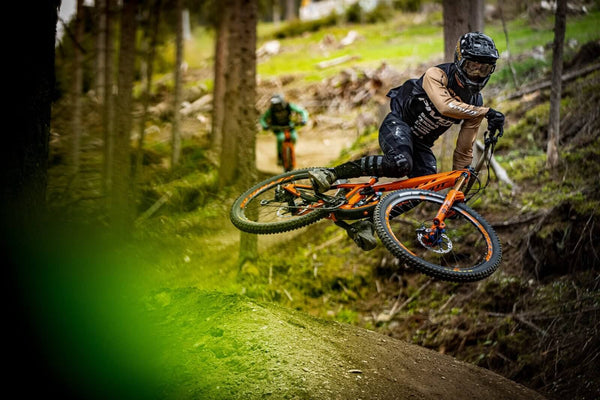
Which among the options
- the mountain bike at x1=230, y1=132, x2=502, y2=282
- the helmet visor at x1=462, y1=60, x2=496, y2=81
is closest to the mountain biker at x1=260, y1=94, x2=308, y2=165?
the mountain bike at x1=230, y1=132, x2=502, y2=282

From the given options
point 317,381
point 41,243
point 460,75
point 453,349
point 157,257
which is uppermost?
point 460,75

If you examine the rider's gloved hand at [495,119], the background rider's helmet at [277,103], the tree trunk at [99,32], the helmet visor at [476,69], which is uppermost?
the tree trunk at [99,32]

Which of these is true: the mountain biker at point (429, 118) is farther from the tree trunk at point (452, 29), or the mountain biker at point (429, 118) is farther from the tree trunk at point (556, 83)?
the tree trunk at point (556, 83)

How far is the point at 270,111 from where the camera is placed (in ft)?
40.6

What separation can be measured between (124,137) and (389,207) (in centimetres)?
641

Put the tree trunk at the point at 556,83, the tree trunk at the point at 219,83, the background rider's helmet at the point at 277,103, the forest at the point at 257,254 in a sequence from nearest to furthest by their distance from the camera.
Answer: the forest at the point at 257,254 → the tree trunk at the point at 556,83 → the background rider's helmet at the point at 277,103 → the tree trunk at the point at 219,83

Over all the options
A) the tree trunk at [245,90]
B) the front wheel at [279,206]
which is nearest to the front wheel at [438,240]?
the front wheel at [279,206]

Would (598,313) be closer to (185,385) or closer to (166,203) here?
(185,385)

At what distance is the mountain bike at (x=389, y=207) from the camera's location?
194 inches

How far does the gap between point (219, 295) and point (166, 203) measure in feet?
19.3

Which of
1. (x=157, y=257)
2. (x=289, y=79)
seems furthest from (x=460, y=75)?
(x=289, y=79)

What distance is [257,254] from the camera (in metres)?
9.77

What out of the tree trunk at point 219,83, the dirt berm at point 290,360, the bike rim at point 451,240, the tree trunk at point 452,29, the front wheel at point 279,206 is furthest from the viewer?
the tree trunk at point 219,83

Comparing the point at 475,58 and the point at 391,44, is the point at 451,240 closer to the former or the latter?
the point at 475,58
